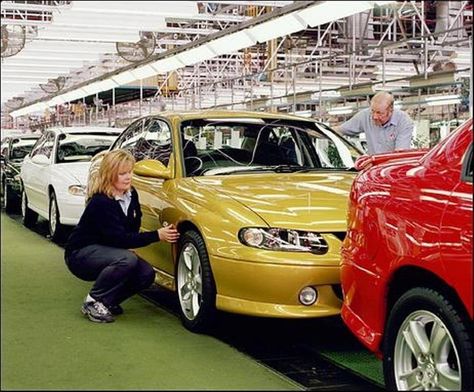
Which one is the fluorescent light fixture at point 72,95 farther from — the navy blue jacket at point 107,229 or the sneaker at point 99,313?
the sneaker at point 99,313

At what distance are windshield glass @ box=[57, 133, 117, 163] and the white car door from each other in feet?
0.43

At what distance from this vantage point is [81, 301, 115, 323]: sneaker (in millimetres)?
5012

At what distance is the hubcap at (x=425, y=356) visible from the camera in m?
3.02

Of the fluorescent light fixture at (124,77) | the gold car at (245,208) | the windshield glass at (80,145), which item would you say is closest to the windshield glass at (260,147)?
the gold car at (245,208)

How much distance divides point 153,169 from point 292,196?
1.11 m

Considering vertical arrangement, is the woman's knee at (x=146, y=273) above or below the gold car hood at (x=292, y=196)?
below

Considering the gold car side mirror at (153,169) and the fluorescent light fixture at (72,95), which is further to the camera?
the fluorescent light fixture at (72,95)

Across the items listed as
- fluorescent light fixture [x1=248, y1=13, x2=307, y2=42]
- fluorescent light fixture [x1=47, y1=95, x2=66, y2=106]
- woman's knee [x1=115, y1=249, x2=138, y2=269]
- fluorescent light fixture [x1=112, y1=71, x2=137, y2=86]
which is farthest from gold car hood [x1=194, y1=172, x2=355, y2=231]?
fluorescent light fixture [x1=47, y1=95, x2=66, y2=106]

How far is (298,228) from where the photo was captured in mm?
4332

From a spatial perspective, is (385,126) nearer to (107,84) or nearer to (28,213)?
(28,213)

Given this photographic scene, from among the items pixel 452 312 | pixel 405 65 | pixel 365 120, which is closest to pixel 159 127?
pixel 365 120

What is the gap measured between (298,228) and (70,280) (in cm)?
285

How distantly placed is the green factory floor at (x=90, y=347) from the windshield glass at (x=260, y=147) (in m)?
1.17

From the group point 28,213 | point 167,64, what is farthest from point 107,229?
point 167,64
